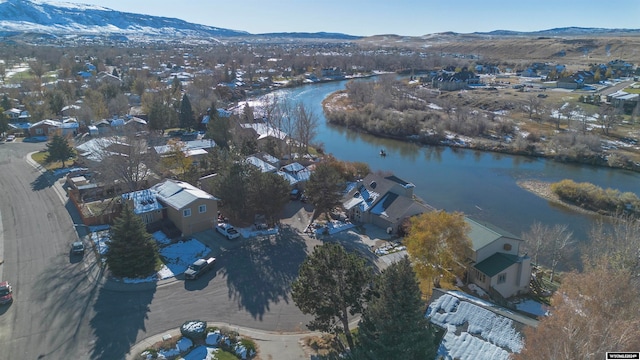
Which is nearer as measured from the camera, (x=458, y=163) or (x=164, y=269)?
(x=164, y=269)

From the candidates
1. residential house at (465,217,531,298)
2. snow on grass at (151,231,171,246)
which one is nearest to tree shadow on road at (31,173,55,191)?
snow on grass at (151,231,171,246)

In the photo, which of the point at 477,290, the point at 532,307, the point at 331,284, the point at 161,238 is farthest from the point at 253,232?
the point at 532,307

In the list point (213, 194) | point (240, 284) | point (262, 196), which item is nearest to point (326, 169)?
point (262, 196)

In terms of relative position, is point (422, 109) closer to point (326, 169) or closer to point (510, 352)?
point (326, 169)

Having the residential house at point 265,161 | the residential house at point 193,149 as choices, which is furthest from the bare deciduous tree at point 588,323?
the residential house at point 193,149

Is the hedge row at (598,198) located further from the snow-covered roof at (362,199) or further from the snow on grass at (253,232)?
the snow on grass at (253,232)

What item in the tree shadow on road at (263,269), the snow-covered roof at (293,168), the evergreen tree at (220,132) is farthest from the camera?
the evergreen tree at (220,132)
